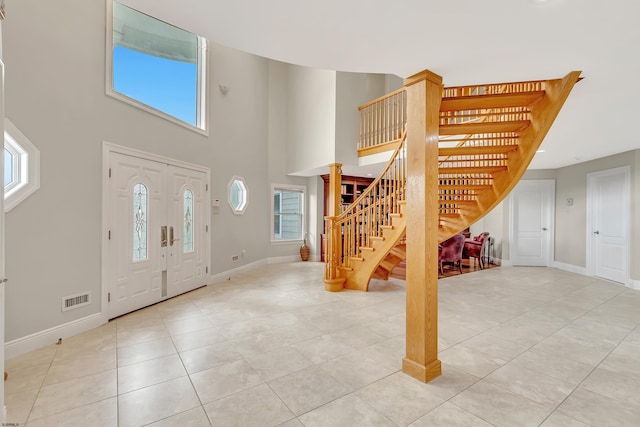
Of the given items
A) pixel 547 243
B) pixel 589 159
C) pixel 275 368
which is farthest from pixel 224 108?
pixel 547 243

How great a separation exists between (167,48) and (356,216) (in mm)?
4157

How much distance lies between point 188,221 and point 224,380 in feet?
10.4

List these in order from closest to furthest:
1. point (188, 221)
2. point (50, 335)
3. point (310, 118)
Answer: point (50, 335), point (188, 221), point (310, 118)

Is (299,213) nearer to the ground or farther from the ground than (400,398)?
farther from the ground

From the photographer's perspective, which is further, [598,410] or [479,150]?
[479,150]

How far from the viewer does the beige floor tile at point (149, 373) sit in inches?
86.6

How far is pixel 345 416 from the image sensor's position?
1.86 meters

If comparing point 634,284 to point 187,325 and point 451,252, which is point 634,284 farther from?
point 187,325

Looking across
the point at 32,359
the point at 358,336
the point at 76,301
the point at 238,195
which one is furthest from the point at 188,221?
the point at 358,336

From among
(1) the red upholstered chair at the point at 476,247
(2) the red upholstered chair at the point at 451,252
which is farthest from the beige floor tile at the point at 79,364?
(1) the red upholstered chair at the point at 476,247

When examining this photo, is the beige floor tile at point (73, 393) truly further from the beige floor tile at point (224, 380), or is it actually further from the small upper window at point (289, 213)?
the small upper window at point (289, 213)

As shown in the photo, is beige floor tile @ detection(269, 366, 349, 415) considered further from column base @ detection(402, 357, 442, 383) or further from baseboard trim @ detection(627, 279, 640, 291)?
baseboard trim @ detection(627, 279, 640, 291)

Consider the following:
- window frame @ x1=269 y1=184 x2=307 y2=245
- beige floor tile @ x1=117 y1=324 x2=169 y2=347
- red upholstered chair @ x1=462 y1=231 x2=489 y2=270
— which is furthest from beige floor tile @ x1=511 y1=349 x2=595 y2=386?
window frame @ x1=269 y1=184 x2=307 y2=245

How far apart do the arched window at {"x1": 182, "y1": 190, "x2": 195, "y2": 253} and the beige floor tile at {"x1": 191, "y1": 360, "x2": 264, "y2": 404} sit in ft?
9.21
